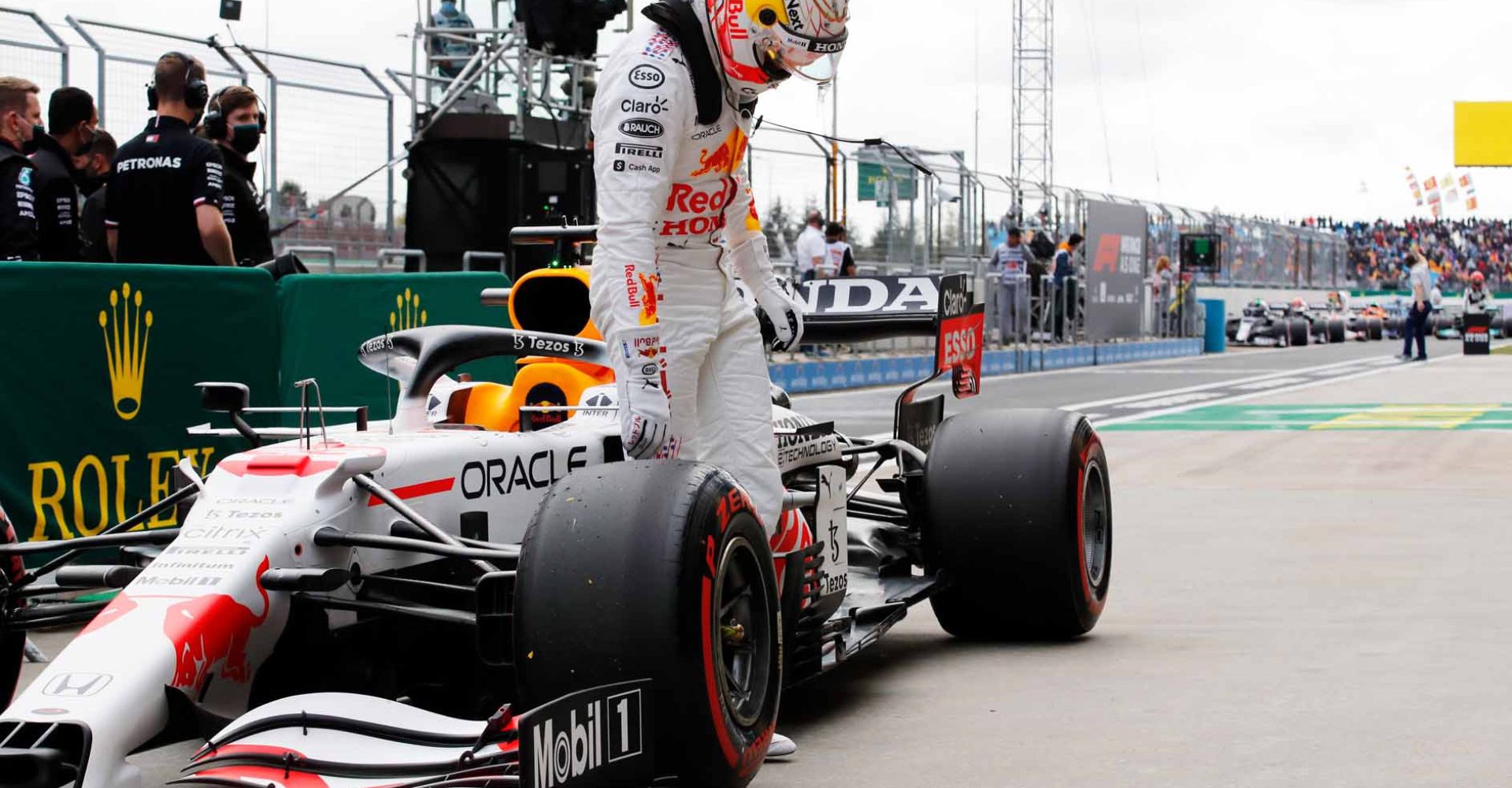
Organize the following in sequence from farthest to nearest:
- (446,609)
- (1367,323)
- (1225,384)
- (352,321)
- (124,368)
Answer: (1367,323)
(1225,384)
(352,321)
(124,368)
(446,609)

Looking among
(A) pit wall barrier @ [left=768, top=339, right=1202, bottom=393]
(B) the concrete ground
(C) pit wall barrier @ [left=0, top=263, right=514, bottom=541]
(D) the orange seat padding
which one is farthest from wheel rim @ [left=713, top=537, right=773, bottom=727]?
(A) pit wall barrier @ [left=768, top=339, right=1202, bottom=393]

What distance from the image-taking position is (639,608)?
367cm

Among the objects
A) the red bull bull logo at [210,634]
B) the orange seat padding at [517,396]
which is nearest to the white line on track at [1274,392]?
the orange seat padding at [517,396]

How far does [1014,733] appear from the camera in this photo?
192 inches

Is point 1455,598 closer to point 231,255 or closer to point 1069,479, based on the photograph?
point 1069,479

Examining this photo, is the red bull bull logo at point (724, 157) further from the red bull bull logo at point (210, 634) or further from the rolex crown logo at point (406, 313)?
the rolex crown logo at point (406, 313)

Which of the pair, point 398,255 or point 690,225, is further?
point 398,255

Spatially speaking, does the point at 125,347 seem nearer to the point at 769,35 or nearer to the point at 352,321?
the point at 352,321

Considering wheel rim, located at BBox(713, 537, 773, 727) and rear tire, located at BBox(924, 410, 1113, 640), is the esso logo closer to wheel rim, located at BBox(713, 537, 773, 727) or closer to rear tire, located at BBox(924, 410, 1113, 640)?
rear tire, located at BBox(924, 410, 1113, 640)

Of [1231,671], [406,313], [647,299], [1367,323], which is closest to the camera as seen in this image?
[647,299]

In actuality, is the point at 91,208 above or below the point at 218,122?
below

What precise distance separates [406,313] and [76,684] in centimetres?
605

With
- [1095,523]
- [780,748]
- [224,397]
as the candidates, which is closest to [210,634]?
[224,397]

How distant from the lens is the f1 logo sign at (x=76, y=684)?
3.43 meters
